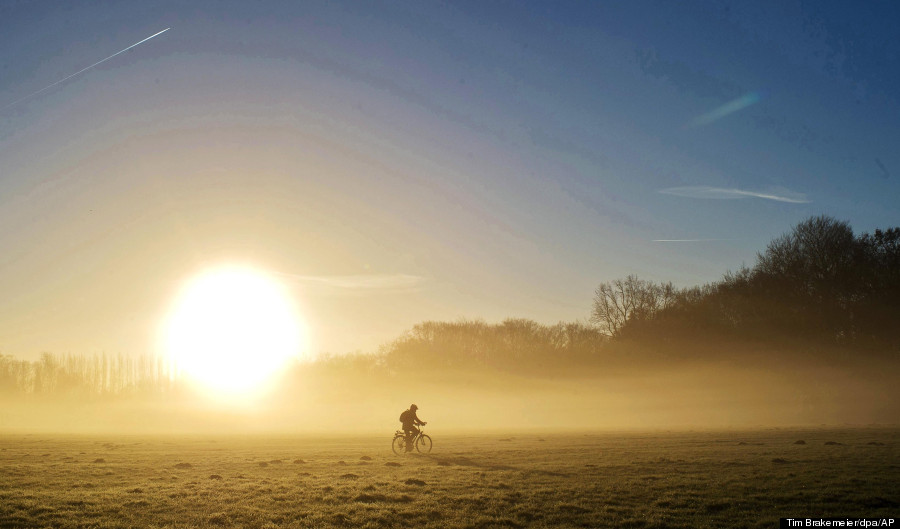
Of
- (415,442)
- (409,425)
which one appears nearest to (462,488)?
(409,425)

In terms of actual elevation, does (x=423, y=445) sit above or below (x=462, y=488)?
below

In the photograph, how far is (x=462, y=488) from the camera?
60.6 ft

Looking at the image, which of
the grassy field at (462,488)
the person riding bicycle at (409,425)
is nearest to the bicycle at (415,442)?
the person riding bicycle at (409,425)

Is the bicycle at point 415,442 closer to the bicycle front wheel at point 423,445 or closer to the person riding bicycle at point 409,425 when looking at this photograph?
the bicycle front wheel at point 423,445

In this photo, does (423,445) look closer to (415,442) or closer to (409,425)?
(415,442)

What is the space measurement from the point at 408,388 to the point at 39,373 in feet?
325

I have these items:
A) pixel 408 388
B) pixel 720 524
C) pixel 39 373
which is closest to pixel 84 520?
pixel 720 524

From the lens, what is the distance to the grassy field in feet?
48.2

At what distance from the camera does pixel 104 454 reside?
30547 mm

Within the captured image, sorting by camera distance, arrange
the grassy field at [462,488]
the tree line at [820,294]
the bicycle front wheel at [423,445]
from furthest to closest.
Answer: the tree line at [820,294] → the bicycle front wheel at [423,445] → the grassy field at [462,488]

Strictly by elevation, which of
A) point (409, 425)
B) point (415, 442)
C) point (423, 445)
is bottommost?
point (423, 445)

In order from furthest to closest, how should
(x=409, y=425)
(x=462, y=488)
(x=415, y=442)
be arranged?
(x=415, y=442) < (x=409, y=425) < (x=462, y=488)

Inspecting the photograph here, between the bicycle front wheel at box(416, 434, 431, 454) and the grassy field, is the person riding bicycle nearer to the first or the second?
the bicycle front wheel at box(416, 434, 431, 454)

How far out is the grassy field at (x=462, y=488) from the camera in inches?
578
